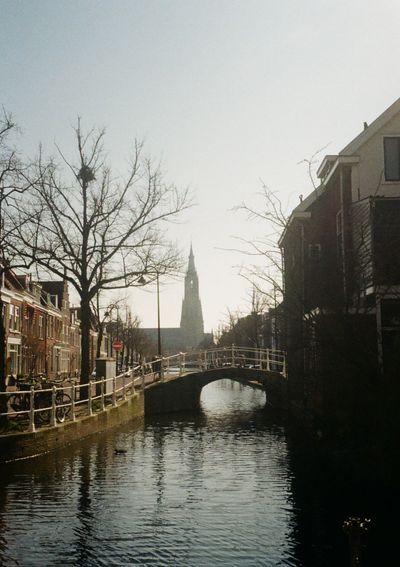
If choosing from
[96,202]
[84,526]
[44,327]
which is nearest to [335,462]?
[84,526]

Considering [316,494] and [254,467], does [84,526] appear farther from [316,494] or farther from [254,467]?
[254,467]

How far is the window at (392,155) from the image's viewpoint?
790 inches

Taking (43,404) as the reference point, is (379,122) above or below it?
above

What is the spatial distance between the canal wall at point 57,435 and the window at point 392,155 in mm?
12285

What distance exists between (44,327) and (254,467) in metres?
44.2

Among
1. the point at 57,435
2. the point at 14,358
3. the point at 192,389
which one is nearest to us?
the point at 57,435

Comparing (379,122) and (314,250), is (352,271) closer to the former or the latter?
(379,122)

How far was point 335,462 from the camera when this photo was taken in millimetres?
14273

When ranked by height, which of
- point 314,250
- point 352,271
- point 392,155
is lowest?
point 352,271

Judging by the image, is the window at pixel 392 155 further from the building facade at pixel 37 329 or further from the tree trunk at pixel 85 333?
the building facade at pixel 37 329

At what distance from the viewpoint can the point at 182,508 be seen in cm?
1059

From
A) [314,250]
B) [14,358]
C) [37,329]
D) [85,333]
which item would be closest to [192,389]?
[85,333]

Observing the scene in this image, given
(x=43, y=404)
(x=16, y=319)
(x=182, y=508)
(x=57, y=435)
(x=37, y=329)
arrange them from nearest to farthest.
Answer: (x=182, y=508) → (x=57, y=435) → (x=43, y=404) → (x=16, y=319) → (x=37, y=329)

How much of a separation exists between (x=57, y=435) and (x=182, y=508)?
666 centimetres
